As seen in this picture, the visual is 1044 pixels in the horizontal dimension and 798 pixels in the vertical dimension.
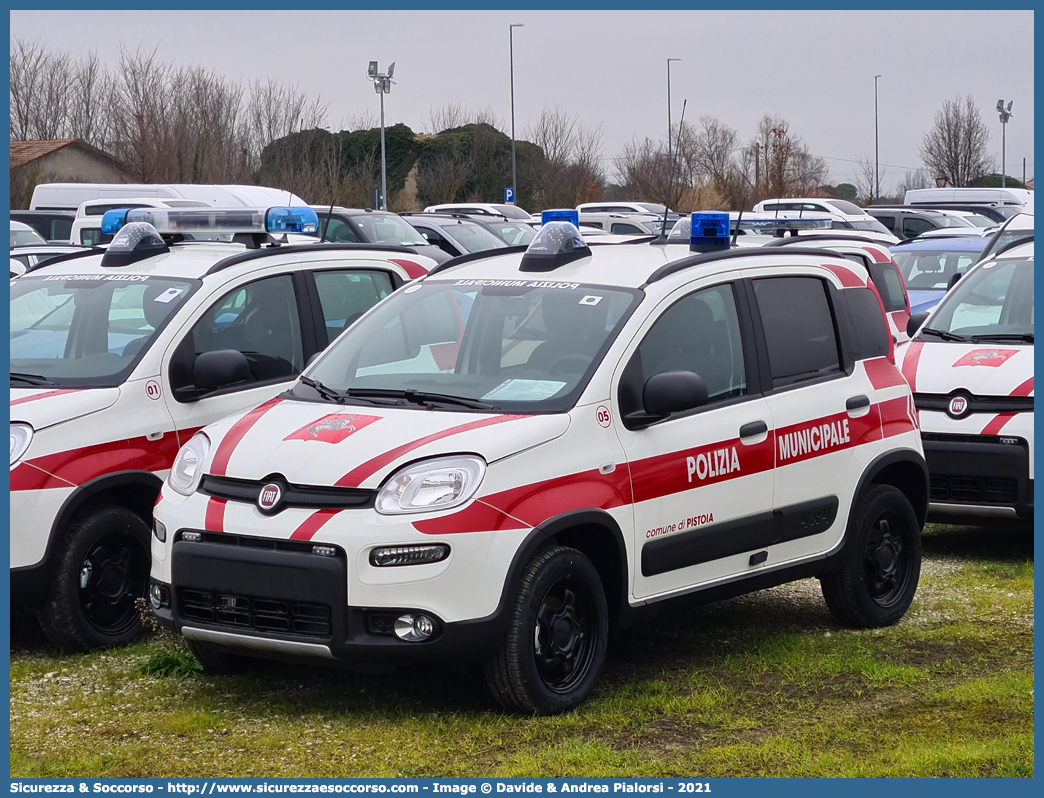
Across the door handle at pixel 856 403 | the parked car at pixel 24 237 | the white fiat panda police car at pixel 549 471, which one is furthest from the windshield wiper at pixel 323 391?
the parked car at pixel 24 237

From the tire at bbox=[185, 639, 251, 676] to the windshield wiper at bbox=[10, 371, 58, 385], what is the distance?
1.42m

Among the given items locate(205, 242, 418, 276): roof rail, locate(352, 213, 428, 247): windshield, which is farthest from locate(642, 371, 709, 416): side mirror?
locate(352, 213, 428, 247): windshield

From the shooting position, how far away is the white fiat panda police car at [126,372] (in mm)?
6047

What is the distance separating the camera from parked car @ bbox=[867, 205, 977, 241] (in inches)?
1115

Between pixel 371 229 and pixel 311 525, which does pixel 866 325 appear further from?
pixel 371 229

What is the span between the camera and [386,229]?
19.8 m

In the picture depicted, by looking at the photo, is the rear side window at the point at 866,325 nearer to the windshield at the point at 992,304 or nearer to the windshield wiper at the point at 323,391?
the windshield at the point at 992,304

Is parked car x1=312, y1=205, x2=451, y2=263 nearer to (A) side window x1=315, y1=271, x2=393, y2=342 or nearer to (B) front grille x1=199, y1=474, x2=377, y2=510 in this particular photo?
(A) side window x1=315, y1=271, x2=393, y2=342

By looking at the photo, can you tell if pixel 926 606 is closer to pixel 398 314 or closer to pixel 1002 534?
pixel 1002 534

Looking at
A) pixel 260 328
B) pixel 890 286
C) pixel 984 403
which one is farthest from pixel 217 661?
pixel 890 286

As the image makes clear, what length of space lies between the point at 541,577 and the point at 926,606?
2896mm

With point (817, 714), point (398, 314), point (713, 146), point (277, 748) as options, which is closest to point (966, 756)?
point (817, 714)

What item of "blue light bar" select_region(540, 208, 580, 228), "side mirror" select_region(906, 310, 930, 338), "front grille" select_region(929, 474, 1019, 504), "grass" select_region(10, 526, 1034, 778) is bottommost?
"grass" select_region(10, 526, 1034, 778)

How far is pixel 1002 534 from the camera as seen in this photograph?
362 inches
